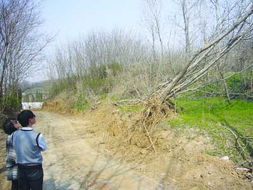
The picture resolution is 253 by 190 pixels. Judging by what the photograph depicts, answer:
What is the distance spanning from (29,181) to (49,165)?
3055 mm

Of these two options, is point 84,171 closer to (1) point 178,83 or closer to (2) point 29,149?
(2) point 29,149

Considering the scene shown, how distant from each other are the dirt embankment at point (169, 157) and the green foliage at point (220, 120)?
39cm

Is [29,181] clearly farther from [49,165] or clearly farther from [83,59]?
[83,59]

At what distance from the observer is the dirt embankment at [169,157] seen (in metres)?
4.60

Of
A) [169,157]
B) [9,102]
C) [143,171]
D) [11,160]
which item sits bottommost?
[143,171]

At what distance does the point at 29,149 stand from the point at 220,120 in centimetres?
627

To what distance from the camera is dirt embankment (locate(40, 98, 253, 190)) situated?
15.1 feet

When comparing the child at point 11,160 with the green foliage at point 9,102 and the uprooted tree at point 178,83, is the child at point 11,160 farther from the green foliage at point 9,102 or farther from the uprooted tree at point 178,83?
the green foliage at point 9,102

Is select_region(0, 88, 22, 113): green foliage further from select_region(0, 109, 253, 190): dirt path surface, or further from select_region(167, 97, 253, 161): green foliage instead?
select_region(167, 97, 253, 161): green foliage

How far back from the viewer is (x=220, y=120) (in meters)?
7.45

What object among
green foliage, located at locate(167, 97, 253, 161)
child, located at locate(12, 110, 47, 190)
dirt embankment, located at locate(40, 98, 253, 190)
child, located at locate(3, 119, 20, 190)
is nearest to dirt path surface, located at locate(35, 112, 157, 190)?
dirt embankment, located at locate(40, 98, 253, 190)

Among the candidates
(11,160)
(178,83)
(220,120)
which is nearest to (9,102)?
(178,83)

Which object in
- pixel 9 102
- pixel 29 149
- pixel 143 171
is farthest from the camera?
pixel 9 102

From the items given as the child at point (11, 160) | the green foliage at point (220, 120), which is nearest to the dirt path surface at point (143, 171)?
the green foliage at point (220, 120)
